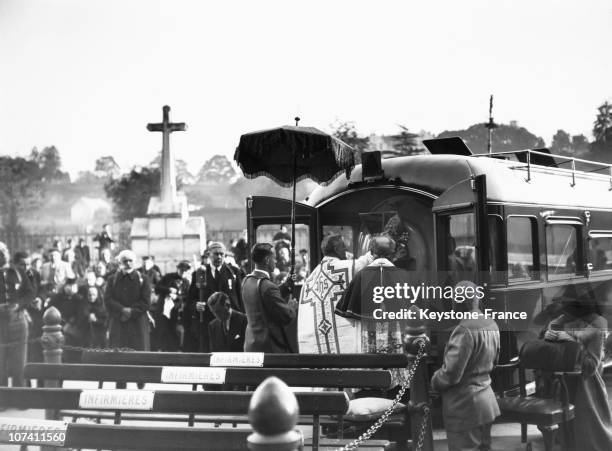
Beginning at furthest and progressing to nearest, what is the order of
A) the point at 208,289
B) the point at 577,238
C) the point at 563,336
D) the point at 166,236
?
the point at 166,236 < the point at 208,289 < the point at 577,238 < the point at 563,336

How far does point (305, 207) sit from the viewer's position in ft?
23.8

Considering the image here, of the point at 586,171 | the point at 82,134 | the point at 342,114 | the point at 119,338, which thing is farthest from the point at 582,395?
the point at 82,134

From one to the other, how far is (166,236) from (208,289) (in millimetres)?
2690

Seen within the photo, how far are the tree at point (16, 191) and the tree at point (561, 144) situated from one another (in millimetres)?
5674

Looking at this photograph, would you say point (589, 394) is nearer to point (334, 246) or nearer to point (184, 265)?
point (334, 246)

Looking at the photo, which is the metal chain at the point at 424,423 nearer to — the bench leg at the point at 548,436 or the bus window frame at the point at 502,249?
the bench leg at the point at 548,436

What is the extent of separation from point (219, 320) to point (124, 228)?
4.61 m

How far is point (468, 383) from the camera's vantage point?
15.2 feet

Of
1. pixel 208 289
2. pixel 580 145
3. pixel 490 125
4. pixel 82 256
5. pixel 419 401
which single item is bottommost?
pixel 419 401

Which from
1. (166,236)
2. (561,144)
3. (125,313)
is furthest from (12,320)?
(561,144)

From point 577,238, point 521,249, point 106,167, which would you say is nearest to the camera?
point 521,249

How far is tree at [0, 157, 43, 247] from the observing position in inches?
353

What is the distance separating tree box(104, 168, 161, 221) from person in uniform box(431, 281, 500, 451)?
6.41 m

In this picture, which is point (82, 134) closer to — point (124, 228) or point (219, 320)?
point (219, 320)
